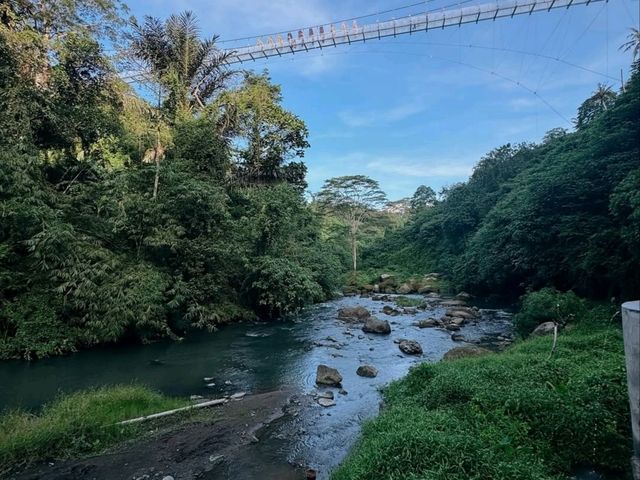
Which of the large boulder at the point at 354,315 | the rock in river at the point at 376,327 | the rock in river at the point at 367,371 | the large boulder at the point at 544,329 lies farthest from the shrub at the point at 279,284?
the large boulder at the point at 544,329

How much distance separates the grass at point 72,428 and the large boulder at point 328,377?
3500mm

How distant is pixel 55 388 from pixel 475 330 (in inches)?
558

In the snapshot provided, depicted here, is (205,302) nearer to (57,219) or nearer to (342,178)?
(57,219)

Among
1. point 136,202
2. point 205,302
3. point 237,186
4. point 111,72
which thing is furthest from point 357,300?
point 111,72

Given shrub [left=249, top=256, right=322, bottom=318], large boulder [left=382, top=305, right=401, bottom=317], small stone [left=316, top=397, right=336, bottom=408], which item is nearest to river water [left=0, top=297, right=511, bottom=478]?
small stone [left=316, top=397, right=336, bottom=408]

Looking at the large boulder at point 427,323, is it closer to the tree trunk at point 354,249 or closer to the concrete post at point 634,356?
the concrete post at point 634,356

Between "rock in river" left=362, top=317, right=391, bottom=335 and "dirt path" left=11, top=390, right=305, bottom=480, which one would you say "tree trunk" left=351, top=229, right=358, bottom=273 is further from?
"dirt path" left=11, top=390, right=305, bottom=480

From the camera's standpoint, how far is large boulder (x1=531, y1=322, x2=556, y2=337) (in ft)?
38.3

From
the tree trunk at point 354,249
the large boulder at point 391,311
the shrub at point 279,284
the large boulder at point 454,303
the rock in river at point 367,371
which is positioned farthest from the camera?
the tree trunk at point 354,249

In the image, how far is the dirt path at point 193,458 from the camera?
211 inches

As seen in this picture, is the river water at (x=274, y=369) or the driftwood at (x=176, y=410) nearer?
the driftwood at (x=176, y=410)

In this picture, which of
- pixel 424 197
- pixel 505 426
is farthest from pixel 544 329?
pixel 424 197

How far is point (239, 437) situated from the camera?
659cm

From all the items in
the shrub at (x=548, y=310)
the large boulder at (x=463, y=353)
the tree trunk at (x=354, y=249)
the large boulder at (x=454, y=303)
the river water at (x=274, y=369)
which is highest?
the tree trunk at (x=354, y=249)
